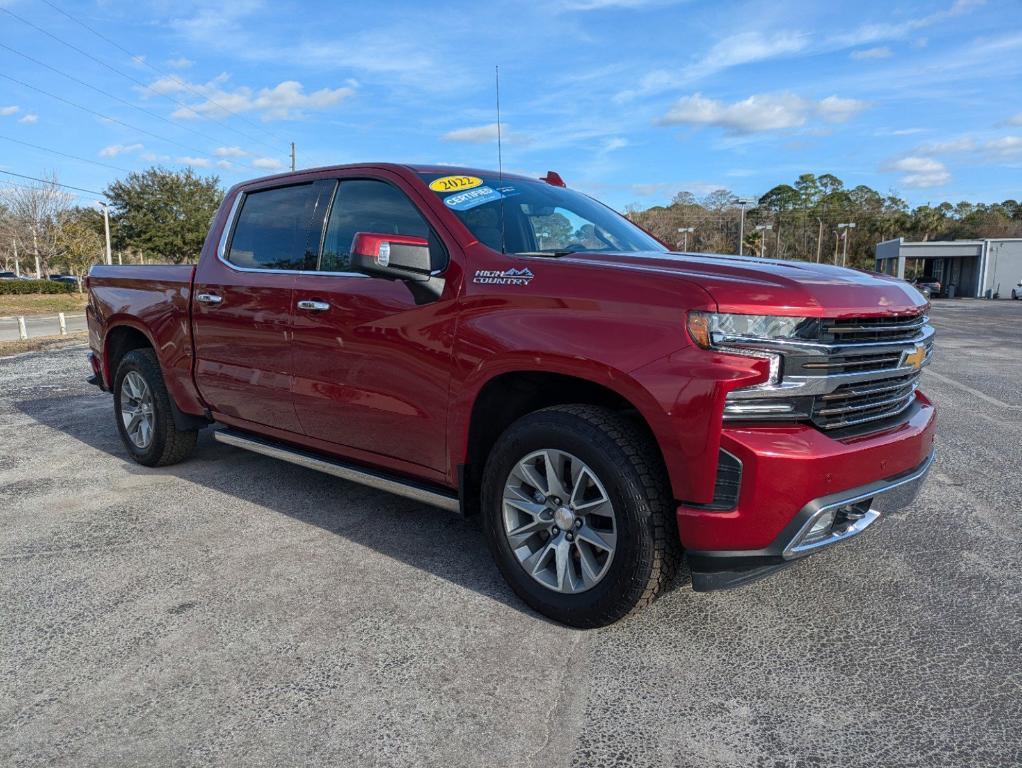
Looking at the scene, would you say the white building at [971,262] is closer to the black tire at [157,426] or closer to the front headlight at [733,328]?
the black tire at [157,426]

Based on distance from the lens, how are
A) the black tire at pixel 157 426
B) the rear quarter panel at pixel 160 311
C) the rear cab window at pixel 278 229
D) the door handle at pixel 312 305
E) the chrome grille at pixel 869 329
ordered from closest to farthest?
the chrome grille at pixel 869 329, the door handle at pixel 312 305, the rear cab window at pixel 278 229, the rear quarter panel at pixel 160 311, the black tire at pixel 157 426

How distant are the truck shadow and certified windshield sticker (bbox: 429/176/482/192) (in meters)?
1.82

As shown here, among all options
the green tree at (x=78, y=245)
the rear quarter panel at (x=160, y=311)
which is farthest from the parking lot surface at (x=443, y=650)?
the green tree at (x=78, y=245)

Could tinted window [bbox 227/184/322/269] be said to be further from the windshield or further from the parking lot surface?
the parking lot surface

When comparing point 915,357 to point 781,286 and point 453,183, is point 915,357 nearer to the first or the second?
point 781,286

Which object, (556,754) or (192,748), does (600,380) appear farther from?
(192,748)

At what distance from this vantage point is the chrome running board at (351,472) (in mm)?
3416

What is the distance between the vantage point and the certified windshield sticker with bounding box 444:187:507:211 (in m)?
3.50

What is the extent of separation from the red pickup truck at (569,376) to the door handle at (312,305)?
0.05 ft

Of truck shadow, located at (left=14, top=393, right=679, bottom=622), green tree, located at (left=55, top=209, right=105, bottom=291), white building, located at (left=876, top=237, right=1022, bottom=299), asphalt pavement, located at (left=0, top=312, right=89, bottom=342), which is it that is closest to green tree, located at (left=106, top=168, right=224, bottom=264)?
green tree, located at (left=55, top=209, right=105, bottom=291)

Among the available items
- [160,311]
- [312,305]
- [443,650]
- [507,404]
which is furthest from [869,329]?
[160,311]

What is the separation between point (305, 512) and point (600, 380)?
240cm

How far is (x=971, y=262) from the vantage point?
5475 cm

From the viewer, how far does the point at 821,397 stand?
2.60 metres
